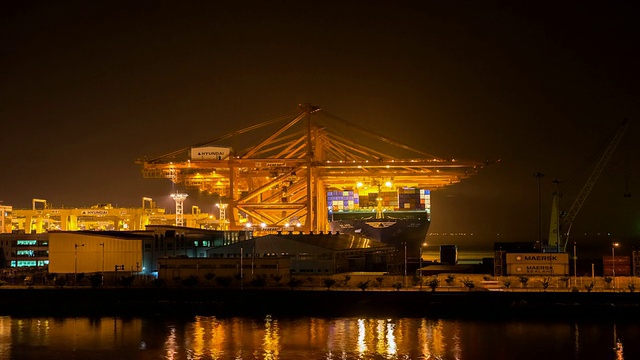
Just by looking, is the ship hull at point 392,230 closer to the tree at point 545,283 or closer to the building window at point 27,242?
the building window at point 27,242

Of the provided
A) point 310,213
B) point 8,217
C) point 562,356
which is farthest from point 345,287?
point 8,217

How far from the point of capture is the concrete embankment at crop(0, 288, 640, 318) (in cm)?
4197

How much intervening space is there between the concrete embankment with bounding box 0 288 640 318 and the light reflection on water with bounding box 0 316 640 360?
6.62ft

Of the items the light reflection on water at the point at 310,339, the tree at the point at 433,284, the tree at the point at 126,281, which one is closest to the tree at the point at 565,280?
the light reflection on water at the point at 310,339

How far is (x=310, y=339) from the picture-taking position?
119 feet

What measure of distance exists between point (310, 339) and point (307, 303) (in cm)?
873

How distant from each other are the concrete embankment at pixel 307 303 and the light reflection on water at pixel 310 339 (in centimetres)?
202

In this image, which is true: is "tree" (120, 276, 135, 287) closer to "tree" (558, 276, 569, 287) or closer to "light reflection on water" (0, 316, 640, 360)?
"light reflection on water" (0, 316, 640, 360)

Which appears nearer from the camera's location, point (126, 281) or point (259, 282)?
point (259, 282)

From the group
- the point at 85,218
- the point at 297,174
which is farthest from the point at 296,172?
the point at 85,218

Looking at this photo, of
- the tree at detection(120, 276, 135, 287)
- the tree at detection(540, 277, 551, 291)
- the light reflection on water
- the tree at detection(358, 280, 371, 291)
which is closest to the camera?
the light reflection on water

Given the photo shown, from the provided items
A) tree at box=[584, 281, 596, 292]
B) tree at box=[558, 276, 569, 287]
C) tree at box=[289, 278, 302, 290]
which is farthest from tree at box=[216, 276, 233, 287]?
tree at box=[584, 281, 596, 292]

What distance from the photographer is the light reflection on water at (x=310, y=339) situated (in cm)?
3316

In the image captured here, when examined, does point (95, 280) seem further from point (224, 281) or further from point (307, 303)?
point (307, 303)
